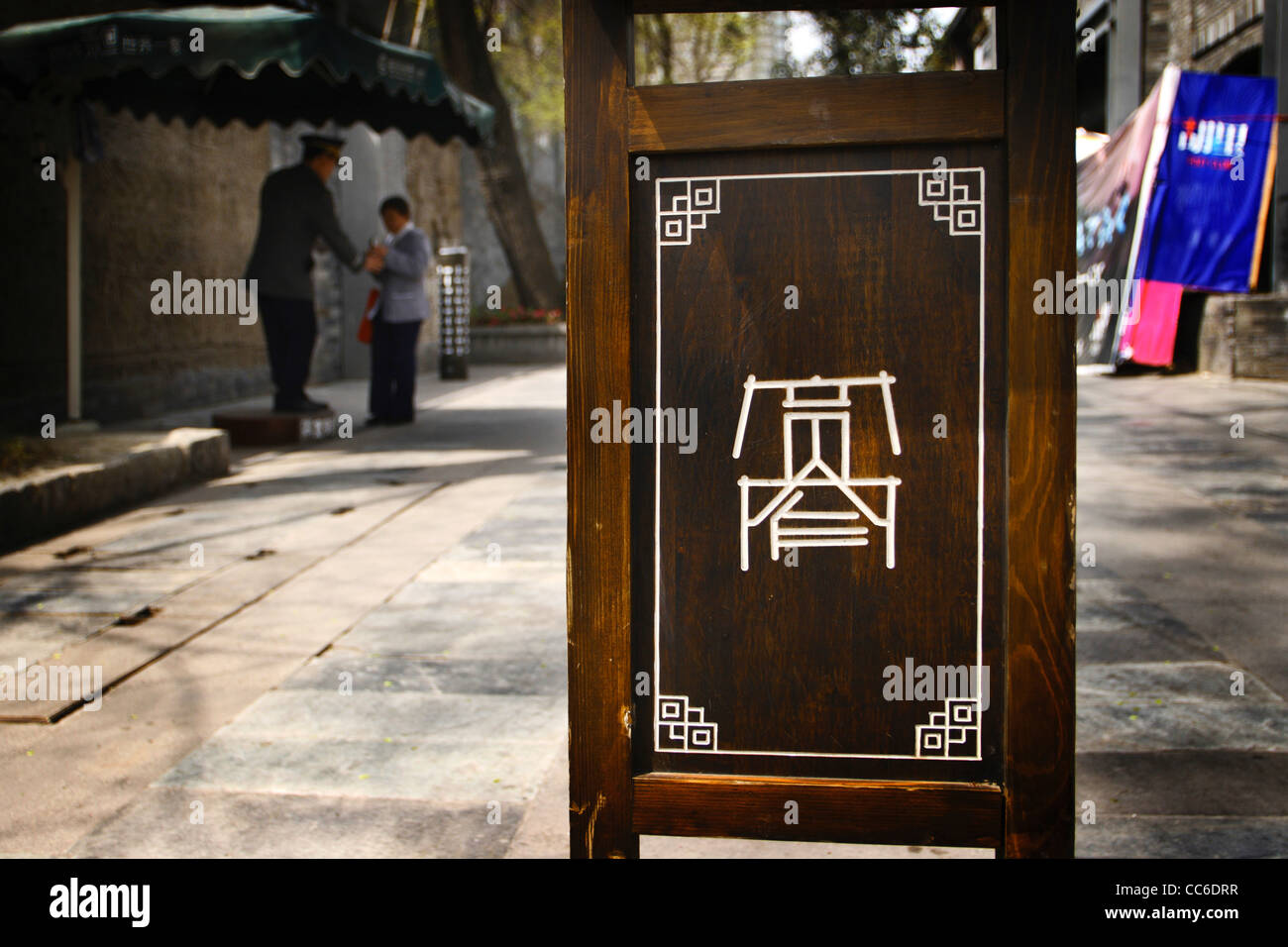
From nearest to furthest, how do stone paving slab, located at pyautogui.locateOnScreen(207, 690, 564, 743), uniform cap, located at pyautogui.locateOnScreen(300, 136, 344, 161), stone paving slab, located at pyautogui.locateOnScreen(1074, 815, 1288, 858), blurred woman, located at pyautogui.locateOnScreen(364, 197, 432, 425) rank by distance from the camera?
stone paving slab, located at pyautogui.locateOnScreen(1074, 815, 1288, 858) → stone paving slab, located at pyautogui.locateOnScreen(207, 690, 564, 743) → uniform cap, located at pyautogui.locateOnScreen(300, 136, 344, 161) → blurred woman, located at pyautogui.locateOnScreen(364, 197, 432, 425)

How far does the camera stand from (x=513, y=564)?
219 inches

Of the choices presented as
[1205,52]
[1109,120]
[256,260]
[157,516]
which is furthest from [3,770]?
[1109,120]

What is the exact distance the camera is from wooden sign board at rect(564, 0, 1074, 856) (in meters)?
1.95

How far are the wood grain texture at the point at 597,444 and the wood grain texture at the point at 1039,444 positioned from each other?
584 mm

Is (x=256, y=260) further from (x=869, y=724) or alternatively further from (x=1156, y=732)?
(x=869, y=724)

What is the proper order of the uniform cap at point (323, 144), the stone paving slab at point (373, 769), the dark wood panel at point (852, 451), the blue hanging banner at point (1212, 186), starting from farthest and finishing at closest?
the blue hanging banner at point (1212, 186)
the uniform cap at point (323, 144)
the stone paving slab at point (373, 769)
the dark wood panel at point (852, 451)

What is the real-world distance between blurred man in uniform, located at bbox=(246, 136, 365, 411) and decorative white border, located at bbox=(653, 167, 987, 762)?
8.09m

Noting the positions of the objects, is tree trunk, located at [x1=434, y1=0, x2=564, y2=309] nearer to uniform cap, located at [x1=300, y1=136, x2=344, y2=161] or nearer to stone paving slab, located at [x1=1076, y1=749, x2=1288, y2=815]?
uniform cap, located at [x1=300, y1=136, x2=344, y2=161]

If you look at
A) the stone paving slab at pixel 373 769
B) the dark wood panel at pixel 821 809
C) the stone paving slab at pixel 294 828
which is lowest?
the stone paving slab at pixel 294 828

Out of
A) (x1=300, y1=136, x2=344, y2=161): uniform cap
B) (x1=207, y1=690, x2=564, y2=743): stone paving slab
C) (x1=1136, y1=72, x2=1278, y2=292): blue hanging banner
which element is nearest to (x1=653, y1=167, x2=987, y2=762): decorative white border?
(x1=207, y1=690, x2=564, y2=743): stone paving slab

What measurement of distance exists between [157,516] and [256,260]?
11.2 feet

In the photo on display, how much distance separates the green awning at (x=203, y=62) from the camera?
814 centimetres

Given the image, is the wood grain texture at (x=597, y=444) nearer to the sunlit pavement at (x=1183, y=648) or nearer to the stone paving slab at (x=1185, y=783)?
the sunlit pavement at (x=1183, y=648)

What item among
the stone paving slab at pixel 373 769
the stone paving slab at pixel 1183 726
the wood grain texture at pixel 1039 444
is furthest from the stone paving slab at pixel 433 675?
the wood grain texture at pixel 1039 444
